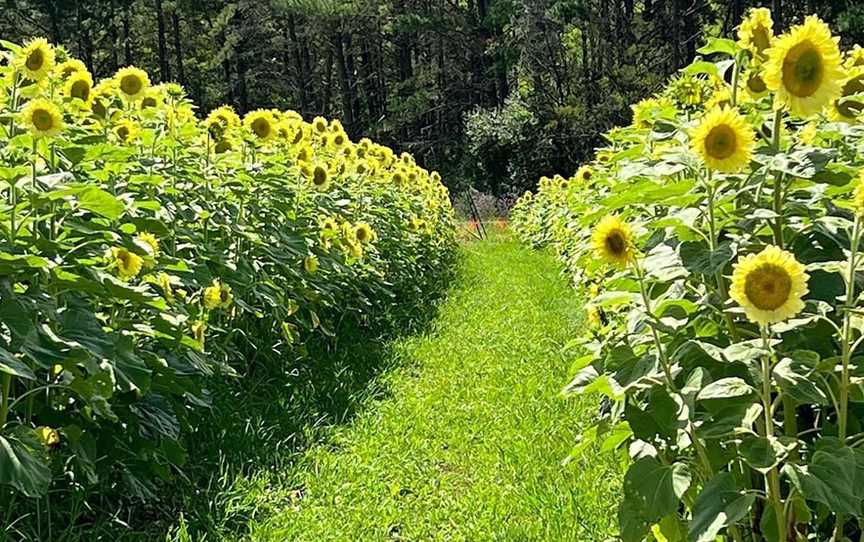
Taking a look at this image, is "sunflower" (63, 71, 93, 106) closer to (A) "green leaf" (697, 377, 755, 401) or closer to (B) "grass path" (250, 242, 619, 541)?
(B) "grass path" (250, 242, 619, 541)

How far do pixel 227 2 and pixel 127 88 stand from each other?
109 feet

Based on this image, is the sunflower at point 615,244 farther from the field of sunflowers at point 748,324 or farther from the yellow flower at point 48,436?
the yellow flower at point 48,436

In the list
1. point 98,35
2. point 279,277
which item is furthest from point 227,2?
point 279,277

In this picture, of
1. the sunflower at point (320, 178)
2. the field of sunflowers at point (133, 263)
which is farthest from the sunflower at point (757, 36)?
the sunflower at point (320, 178)

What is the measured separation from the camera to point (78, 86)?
287cm

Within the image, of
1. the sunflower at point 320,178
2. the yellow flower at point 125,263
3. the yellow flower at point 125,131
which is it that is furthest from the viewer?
the sunflower at point 320,178

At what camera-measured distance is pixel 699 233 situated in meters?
1.53

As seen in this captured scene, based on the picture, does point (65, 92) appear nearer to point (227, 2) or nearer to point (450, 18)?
point (450, 18)

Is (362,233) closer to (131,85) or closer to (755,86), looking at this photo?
(131,85)

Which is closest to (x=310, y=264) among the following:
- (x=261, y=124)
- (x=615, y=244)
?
(x=261, y=124)

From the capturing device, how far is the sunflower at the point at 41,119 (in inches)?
85.6

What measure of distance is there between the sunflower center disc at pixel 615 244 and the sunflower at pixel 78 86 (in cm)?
210

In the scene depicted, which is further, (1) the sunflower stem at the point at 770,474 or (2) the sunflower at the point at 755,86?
(2) the sunflower at the point at 755,86

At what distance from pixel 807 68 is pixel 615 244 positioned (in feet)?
1.38
